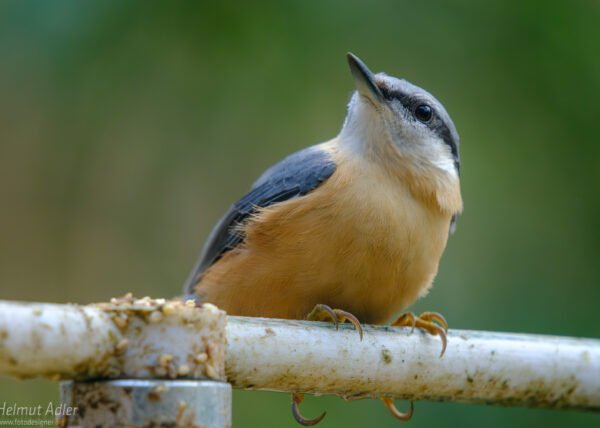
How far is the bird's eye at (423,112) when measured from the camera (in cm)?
378

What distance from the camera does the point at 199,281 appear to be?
3896mm

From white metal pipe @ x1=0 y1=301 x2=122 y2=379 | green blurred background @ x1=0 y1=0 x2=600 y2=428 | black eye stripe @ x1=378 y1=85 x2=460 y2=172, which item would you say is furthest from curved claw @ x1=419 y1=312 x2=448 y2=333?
white metal pipe @ x1=0 y1=301 x2=122 y2=379

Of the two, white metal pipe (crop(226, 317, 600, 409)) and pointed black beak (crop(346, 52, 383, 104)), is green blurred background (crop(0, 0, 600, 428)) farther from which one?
white metal pipe (crop(226, 317, 600, 409))

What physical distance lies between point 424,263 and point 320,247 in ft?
1.44

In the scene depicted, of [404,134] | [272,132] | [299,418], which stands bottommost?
[299,418]

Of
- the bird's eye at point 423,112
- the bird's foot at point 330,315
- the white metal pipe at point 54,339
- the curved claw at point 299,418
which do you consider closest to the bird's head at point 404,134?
the bird's eye at point 423,112

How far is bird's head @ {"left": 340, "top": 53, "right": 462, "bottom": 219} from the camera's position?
358 cm

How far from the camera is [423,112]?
149 inches

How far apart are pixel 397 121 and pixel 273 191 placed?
0.59 metres

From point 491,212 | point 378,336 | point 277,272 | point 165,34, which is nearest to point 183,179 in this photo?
point 165,34

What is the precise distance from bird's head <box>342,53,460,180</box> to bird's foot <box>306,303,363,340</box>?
29.6 inches

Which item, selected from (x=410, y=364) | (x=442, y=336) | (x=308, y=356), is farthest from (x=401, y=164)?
(x=308, y=356)

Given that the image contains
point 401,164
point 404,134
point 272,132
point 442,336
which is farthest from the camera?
point 272,132

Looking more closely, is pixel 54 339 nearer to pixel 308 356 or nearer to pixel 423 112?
pixel 308 356
